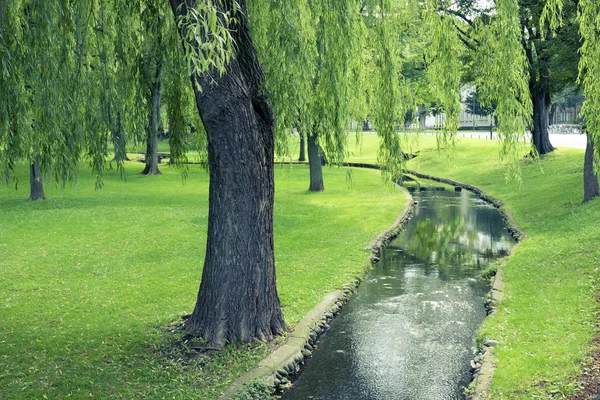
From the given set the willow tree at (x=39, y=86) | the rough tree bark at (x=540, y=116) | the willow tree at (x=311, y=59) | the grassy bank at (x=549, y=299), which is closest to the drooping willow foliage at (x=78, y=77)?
the willow tree at (x=39, y=86)

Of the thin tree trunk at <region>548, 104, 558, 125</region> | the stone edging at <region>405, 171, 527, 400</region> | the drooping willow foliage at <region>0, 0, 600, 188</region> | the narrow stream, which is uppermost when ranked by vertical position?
the thin tree trunk at <region>548, 104, 558, 125</region>

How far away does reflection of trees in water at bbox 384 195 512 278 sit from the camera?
17.1 metres

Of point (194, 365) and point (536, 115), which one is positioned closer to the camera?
point (194, 365)

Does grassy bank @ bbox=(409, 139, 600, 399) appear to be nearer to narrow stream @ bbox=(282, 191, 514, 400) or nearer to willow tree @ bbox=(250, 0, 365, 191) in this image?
narrow stream @ bbox=(282, 191, 514, 400)

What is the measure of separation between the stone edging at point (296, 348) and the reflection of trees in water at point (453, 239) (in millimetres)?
3885

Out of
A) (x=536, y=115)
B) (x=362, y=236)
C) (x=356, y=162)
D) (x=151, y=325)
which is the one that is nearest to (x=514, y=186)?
(x=536, y=115)

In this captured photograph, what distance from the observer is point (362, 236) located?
19531 mm

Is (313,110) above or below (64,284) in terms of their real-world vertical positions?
above

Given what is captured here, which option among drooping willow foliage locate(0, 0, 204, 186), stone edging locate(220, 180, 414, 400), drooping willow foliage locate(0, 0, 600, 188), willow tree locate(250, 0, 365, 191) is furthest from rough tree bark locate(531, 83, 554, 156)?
drooping willow foliage locate(0, 0, 204, 186)

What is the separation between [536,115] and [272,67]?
99.8 feet

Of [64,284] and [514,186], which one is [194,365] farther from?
[514,186]

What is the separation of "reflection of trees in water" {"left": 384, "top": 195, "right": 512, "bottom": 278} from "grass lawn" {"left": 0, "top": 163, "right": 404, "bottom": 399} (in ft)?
4.41

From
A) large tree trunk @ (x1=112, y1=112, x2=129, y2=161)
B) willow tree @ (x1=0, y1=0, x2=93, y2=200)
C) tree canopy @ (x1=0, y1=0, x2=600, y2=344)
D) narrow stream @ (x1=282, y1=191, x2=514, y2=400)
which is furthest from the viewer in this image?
large tree trunk @ (x1=112, y1=112, x2=129, y2=161)

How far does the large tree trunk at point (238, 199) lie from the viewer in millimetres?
8453
